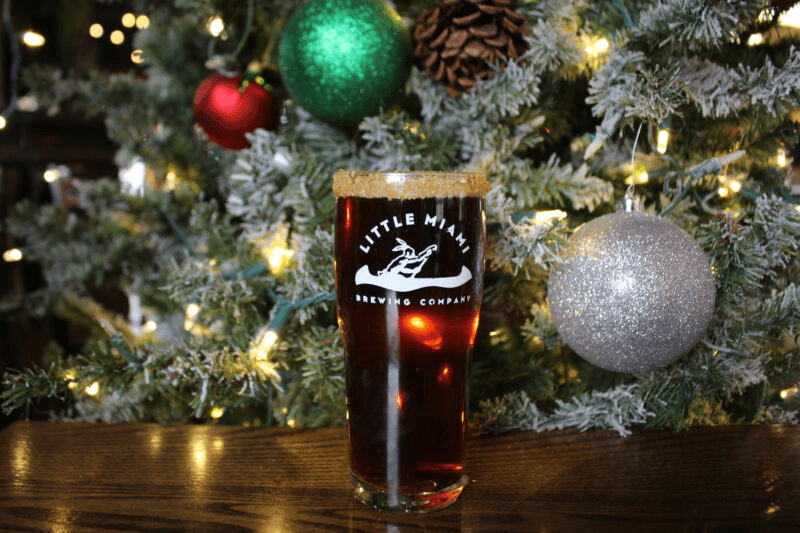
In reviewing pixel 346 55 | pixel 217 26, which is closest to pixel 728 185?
pixel 346 55

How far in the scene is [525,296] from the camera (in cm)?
85

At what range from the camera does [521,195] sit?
2.54ft

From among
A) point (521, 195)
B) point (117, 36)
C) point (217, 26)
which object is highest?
point (117, 36)

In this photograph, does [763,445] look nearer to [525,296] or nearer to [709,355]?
[709,355]

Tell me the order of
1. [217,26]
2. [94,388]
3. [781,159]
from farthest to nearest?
1. [217,26]
2. [781,159]
3. [94,388]

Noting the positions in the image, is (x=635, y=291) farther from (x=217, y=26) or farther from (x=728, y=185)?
(x=217, y=26)

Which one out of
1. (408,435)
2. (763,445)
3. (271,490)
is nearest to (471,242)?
(408,435)

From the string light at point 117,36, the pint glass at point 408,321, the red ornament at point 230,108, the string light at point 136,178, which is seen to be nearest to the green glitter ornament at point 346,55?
the red ornament at point 230,108

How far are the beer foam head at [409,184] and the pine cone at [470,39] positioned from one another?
334mm

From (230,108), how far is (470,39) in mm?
365

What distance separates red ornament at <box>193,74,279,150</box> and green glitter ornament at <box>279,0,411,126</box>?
0.12 meters

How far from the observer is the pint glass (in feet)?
1.54

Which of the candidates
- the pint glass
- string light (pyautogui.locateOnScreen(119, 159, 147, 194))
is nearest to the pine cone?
the pint glass

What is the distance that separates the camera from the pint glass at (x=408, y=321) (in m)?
0.47
